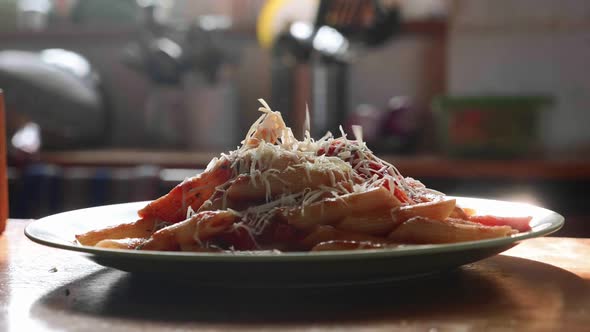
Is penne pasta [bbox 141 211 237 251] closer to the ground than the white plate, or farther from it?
farther from it

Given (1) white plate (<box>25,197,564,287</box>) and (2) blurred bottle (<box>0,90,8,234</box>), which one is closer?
(1) white plate (<box>25,197,564,287</box>)

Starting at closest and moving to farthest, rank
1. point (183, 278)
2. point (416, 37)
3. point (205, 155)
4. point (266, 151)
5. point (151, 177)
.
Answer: point (183, 278) < point (266, 151) < point (151, 177) < point (205, 155) < point (416, 37)

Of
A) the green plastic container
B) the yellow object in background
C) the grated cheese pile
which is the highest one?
the yellow object in background

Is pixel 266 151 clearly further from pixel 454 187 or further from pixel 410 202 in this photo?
pixel 454 187

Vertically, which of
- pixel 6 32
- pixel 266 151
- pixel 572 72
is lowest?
pixel 266 151

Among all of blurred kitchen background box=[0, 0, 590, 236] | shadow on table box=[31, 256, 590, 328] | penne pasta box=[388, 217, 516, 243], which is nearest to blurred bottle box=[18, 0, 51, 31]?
blurred kitchen background box=[0, 0, 590, 236]

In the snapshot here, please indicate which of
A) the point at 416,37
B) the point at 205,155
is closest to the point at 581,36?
the point at 416,37

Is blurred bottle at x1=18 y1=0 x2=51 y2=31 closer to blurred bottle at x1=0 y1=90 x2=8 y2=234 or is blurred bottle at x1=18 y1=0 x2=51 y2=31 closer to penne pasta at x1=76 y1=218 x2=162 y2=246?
blurred bottle at x1=0 y1=90 x2=8 y2=234

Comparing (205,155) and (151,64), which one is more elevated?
(151,64)
